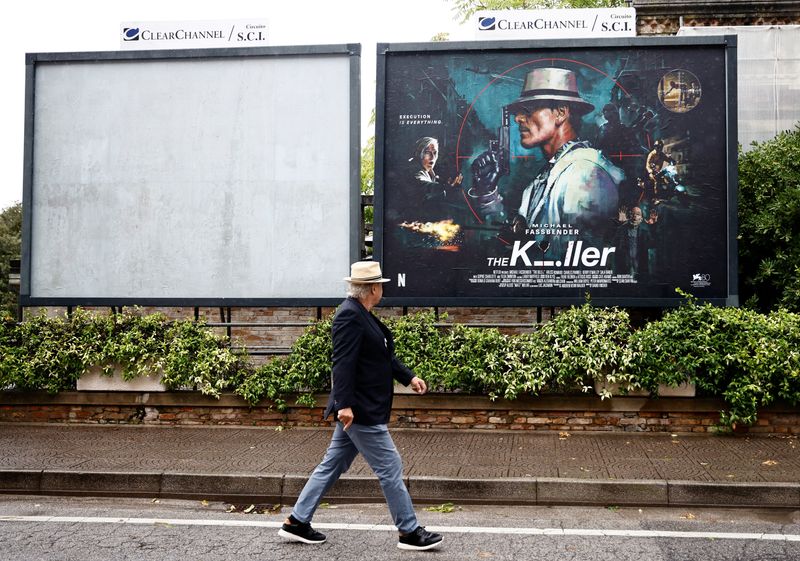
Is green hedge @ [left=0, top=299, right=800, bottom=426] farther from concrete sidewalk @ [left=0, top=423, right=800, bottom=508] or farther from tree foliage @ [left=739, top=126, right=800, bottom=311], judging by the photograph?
tree foliage @ [left=739, top=126, right=800, bottom=311]

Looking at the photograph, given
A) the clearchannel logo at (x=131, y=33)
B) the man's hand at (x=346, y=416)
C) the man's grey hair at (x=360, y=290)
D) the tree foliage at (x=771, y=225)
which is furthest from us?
the clearchannel logo at (x=131, y=33)

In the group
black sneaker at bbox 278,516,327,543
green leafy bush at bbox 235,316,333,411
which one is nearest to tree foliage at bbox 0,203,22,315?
green leafy bush at bbox 235,316,333,411

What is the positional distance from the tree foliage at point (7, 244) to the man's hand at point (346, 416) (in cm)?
4452

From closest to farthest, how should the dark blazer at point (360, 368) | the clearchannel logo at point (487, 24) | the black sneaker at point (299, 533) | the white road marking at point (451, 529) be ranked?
the dark blazer at point (360, 368), the black sneaker at point (299, 533), the white road marking at point (451, 529), the clearchannel logo at point (487, 24)

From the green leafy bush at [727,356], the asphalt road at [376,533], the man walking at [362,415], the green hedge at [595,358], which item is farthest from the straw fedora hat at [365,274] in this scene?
the green leafy bush at [727,356]

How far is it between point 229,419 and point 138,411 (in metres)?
1.24

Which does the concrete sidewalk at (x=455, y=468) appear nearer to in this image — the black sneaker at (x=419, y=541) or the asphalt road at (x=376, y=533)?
the asphalt road at (x=376, y=533)

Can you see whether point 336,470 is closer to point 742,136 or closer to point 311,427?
point 311,427

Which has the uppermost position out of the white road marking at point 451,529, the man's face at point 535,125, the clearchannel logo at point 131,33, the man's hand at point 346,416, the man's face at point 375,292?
the clearchannel logo at point 131,33

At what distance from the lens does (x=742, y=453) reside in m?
7.98

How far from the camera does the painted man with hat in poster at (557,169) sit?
10.4 m

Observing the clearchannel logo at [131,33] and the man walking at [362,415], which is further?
the clearchannel logo at [131,33]

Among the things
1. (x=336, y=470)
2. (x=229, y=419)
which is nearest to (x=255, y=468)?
(x=336, y=470)

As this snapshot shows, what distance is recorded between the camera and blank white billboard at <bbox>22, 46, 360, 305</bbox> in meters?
10.9
